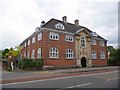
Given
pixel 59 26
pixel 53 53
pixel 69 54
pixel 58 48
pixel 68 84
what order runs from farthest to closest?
pixel 69 54 → pixel 59 26 → pixel 58 48 → pixel 53 53 → pixel 68 84

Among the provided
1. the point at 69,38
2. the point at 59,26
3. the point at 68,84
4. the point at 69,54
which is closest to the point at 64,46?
the point at 69,54

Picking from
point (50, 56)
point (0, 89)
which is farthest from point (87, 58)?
point (0, 89)

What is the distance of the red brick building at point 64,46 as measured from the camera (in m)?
33.2

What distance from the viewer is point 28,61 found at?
33.5 m

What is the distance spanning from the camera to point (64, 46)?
3572 centimetres

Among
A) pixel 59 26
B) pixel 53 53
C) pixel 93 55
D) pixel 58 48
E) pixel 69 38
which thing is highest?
pixel 59 26

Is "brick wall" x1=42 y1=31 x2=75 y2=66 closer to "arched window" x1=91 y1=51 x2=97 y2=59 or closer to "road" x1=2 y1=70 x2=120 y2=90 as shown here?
"arched window" x1=91 y1=51 x2=97 y2=59

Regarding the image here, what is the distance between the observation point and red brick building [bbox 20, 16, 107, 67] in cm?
3322

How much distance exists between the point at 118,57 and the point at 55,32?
25079 mm

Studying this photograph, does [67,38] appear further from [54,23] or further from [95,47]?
[95,47]

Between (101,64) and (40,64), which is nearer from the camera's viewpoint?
(40,64)

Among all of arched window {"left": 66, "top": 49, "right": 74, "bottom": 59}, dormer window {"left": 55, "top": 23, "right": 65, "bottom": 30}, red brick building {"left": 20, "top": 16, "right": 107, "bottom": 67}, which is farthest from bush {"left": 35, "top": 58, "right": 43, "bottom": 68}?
dormer window {"left": 55, "top": 23, "right": 65, "bottom": 30}

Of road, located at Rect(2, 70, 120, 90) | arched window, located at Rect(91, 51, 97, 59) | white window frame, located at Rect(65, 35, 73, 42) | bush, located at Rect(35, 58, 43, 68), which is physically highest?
white window frame, located at Rect(65, 35, 73, 42)

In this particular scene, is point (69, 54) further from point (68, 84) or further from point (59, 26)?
point (68, 84)
